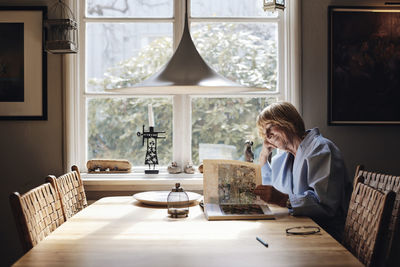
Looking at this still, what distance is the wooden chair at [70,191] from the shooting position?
1.93m

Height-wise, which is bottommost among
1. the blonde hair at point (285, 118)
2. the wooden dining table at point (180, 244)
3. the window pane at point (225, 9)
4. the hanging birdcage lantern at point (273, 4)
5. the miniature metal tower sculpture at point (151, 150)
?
the wooden dining table at point (180, 244)

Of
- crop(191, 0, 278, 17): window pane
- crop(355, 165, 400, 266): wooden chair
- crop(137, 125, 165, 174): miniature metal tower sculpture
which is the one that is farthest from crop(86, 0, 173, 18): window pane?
crop(355, 165, 400, 266): wooden chair

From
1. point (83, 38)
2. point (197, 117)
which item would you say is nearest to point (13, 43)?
point (83, 38)

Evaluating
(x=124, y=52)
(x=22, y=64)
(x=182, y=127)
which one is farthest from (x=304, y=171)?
(x=22, y=64)

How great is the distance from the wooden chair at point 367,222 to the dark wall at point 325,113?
3.48 ft

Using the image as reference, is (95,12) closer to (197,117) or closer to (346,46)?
(197,117)

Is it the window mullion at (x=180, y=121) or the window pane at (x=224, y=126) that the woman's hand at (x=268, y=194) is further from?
the window mullion at (x=180, y=121)

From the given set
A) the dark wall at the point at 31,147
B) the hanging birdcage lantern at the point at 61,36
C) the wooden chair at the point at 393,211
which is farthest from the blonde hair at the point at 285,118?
the dark wall at the point at 31,147

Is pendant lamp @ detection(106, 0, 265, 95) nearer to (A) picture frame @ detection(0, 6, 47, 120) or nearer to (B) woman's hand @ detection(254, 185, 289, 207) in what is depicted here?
(B) woman's hand @ detection(254, 185, 289, 207)

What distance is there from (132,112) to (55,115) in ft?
1.69

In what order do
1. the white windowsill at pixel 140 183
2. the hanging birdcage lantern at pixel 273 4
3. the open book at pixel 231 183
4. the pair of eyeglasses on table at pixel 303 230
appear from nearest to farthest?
the pair of eyeglasses on table at pixel 303 230, the open book at pixel 231 183, the hanging birdcage lantern at pixel 273 4, the white windowsill at pixel 140 183

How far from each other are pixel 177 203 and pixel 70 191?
0.60 m

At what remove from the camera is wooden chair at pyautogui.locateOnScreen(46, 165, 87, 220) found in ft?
6.34

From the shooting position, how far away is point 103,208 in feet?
6.54
